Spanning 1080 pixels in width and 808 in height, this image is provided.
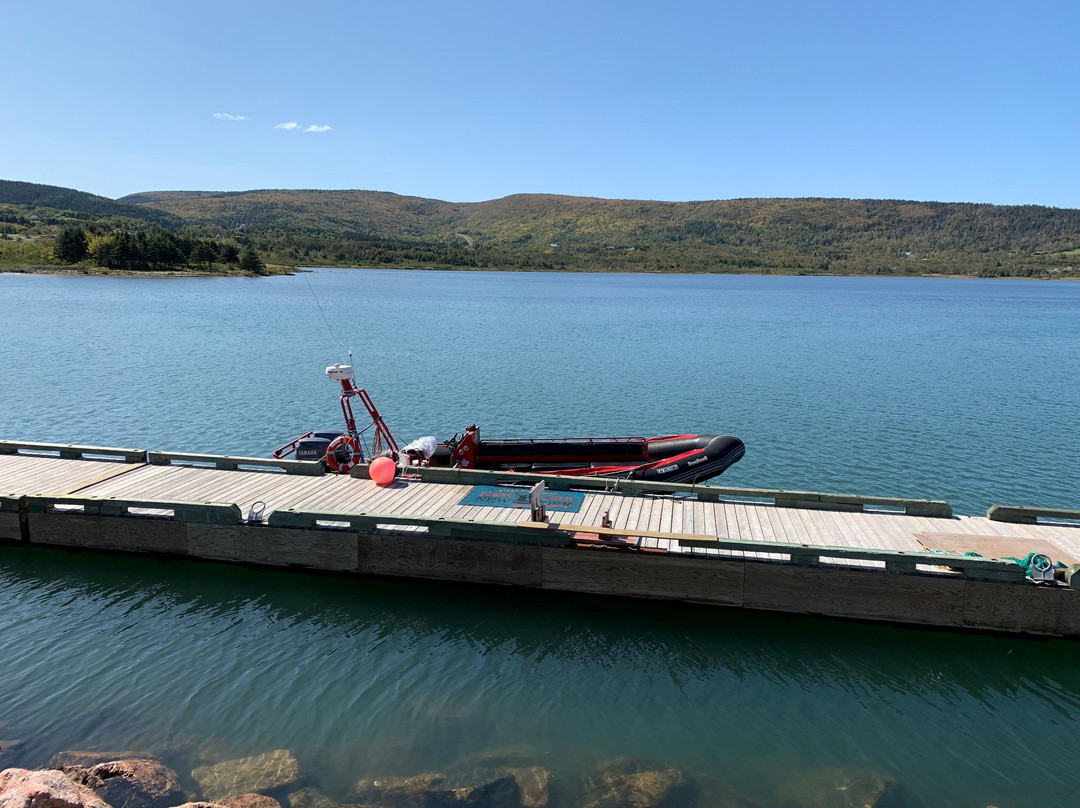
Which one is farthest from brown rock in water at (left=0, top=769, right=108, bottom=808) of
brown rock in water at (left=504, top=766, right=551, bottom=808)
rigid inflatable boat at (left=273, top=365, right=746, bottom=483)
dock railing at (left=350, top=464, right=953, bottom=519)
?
rigid inflatable boat at (left=273, top=365, right=746, bottom=483)

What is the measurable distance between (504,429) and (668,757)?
15.9 meters

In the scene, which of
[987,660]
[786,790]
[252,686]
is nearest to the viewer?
[786,790]

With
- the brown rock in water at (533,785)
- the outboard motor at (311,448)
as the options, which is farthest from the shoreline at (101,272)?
the brown rock in water at (533,785)

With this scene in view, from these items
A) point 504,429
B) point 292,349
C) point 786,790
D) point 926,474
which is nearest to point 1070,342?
point 926,474

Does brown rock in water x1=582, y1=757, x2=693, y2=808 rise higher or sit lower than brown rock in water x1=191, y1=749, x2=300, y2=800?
lower

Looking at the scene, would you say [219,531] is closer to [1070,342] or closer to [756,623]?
[756,623]

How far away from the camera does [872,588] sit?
10.7 m

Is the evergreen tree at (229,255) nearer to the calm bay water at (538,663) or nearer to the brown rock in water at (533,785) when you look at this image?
the calm bay water at (538,663)

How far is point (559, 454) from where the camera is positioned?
1576cm

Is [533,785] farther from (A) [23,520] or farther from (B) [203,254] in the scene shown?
(B) [203,254]

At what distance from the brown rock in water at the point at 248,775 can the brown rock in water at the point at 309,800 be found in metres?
0.22

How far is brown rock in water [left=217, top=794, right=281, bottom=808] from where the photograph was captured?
7.37m

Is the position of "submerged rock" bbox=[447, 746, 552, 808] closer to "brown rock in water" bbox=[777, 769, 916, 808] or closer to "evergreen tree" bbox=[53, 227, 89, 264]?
"brown rock in water" bbox=[777, 769, 916, 808]

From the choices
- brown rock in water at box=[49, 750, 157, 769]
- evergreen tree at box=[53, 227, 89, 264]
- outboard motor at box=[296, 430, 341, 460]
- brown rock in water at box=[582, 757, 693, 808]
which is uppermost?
evergreen tree at box=[53, 227, 89, 264]
